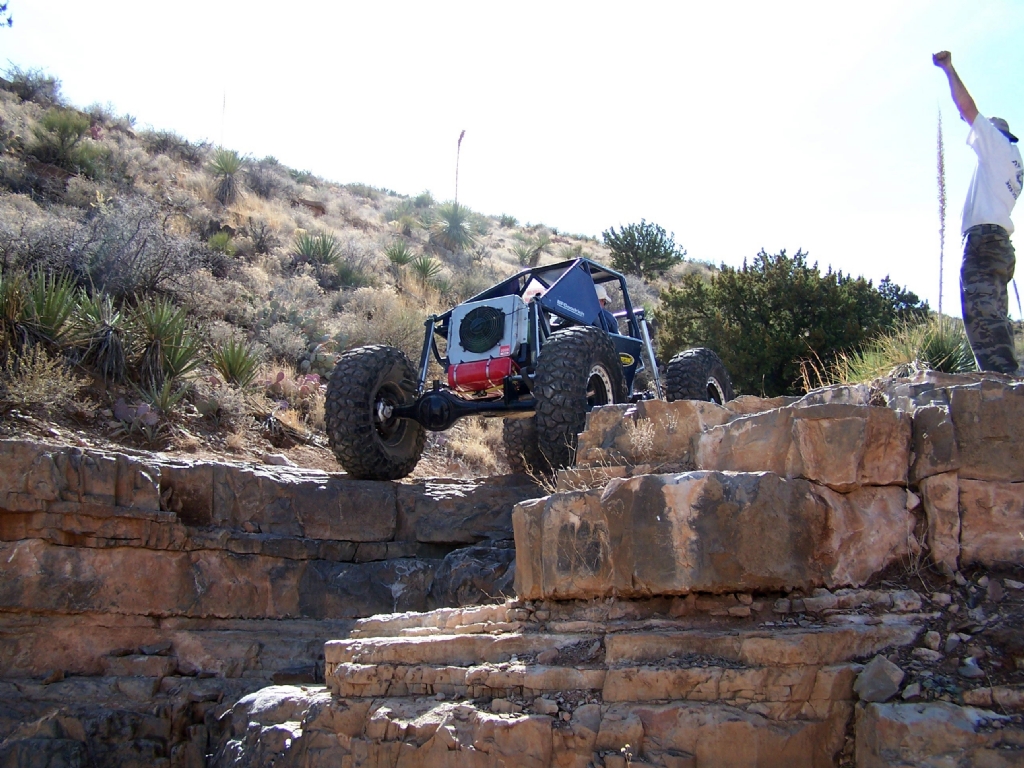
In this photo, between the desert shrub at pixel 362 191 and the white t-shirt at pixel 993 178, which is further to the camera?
the desert shrub at pixel 362 191

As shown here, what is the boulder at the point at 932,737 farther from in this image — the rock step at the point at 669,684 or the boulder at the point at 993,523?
the boulder at the point at 993,523

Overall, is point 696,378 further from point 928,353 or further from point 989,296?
point 989,296

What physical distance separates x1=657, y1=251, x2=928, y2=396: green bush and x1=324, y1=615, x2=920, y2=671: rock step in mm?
8473

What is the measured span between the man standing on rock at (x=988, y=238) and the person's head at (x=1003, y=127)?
0.05 metres

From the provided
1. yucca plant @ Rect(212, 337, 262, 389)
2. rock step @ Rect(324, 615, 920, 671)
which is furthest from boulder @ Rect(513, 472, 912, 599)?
yucca plant @ Rect(212, 337, 262, 389)

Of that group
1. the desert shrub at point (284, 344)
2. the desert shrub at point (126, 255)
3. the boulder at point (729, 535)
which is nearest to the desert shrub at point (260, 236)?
the desert shrub at point (126, 255)

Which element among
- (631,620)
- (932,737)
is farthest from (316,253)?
(932,737)

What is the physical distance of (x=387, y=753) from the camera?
497 cm

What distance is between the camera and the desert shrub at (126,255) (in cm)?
1204

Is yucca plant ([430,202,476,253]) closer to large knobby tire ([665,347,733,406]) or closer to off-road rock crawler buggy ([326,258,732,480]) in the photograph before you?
off-road rock crawler buggy ([326,258,732,480])

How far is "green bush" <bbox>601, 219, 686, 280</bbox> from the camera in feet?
96.1

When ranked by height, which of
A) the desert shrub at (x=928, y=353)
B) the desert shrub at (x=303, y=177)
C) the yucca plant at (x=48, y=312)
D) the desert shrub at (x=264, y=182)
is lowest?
the desert shrub at (x=928, y=353)

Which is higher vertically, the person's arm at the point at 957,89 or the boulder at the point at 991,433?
the person's arm at the point at 957,89

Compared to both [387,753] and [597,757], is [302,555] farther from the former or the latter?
[597,757]
